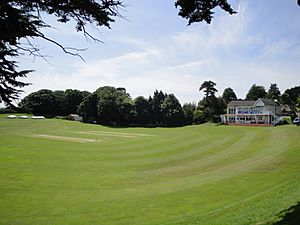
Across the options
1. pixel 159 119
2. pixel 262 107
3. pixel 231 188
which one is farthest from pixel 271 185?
pixel 159 119

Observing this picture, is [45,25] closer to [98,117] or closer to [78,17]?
[78,17]

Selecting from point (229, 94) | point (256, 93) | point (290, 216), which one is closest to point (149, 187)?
point (290, 216)

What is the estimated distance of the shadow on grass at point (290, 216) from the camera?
752 cm

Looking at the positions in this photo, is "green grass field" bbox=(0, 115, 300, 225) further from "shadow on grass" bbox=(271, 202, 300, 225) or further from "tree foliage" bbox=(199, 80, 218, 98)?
"tree foliage" bbox=(199, 80, 218, 98)

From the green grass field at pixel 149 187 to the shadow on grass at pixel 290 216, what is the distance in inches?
10.6

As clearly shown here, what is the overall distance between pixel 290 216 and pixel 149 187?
9907mm

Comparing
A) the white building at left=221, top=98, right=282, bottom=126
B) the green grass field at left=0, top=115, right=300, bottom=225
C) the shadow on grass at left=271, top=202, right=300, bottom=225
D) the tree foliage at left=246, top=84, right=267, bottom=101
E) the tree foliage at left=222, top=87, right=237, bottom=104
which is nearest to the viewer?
the shadow on grass at left=271, top=202, right=300, bottom=225

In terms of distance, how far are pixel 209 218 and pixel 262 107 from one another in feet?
219

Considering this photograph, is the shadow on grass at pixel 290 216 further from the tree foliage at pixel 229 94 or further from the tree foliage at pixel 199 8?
the tree foliage at pixel 229 94

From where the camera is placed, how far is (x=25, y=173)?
66.2 ft

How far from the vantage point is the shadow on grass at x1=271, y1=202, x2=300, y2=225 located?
752 cm

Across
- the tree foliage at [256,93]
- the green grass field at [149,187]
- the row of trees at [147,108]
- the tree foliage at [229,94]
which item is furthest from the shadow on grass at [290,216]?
the tree foliage at [256,93]

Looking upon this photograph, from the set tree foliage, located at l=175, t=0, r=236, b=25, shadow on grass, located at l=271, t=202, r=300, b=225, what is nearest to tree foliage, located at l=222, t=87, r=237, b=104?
shadow on grass, located at l=271, t=202, r=300, b=225

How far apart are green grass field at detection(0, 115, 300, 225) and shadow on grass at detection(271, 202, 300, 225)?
0.88ft
